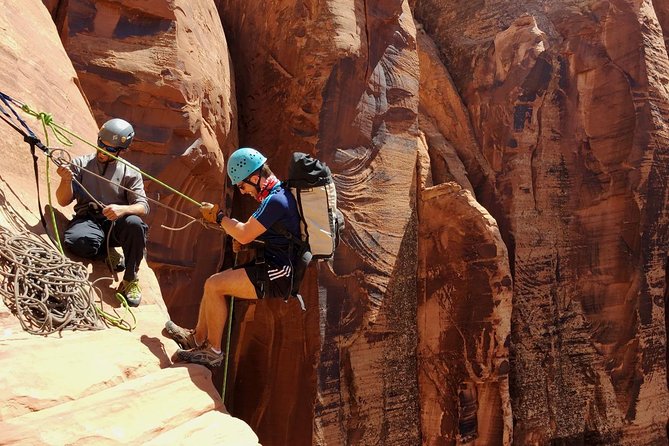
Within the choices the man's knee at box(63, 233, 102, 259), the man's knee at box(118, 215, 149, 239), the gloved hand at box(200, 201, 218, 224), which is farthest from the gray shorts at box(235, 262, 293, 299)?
the man's knee at box(63, 233, 102, 259)

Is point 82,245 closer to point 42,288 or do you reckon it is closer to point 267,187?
point 42,288

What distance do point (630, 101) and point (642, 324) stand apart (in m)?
3.91

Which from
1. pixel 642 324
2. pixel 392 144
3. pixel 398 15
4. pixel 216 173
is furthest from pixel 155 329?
pixel 642 324

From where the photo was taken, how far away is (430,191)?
9.98 metres

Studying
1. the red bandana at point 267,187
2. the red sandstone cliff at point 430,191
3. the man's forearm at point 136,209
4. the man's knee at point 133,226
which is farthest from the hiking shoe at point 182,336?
the red sandstone cliff at point 430,191

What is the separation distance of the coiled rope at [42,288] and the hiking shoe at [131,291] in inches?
20.5

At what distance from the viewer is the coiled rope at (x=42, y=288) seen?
3506 millimetres

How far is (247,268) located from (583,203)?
9.13 metres

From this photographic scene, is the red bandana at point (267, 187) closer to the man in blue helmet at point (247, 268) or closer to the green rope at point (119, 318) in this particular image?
the man in blue helmet at point (247, 268)

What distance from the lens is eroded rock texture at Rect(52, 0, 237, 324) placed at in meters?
7.41

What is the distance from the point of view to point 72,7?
741 centimetres

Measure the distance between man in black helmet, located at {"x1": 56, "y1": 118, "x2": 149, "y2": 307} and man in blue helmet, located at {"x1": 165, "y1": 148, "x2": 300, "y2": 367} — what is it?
0.68m

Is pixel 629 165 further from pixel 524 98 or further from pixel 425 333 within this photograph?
pixel 425 333

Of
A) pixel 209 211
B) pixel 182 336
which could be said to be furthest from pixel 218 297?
pixel 209 211
